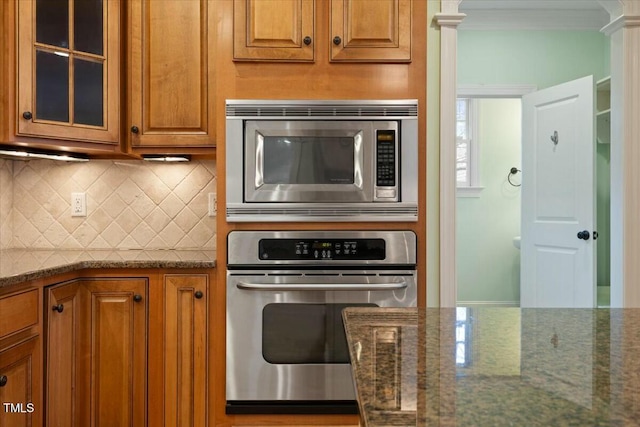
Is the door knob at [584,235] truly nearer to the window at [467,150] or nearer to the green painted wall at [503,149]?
the green painted wall at [503,149]

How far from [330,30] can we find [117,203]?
1.42 m

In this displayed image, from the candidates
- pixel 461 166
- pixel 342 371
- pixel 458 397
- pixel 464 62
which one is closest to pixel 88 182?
pixel 342 371

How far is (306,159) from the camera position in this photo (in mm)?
2064

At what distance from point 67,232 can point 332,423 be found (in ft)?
5.44

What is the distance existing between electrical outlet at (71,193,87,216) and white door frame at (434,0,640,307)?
71.7 inches

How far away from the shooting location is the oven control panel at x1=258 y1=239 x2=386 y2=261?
2066 millimetres

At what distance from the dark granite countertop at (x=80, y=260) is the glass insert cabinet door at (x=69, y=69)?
525 millimetres

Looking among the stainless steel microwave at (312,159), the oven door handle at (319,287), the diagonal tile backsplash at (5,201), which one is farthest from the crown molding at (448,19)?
the diagonal tile backsplash at (5,201)

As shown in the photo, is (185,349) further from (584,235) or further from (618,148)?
(584,235)

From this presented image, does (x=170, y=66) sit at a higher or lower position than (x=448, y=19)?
lower

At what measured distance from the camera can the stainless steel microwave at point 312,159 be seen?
2057 mm

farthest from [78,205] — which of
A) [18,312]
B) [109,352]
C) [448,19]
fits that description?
[448,19]

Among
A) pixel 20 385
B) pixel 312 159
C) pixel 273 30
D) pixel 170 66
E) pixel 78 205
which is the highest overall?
pixel 273 30

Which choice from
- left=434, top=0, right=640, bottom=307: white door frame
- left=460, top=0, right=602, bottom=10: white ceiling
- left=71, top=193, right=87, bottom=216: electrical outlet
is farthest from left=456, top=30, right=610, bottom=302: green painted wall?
left=71, top=193, right=87, bottom=216: electrical outlet
